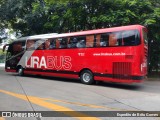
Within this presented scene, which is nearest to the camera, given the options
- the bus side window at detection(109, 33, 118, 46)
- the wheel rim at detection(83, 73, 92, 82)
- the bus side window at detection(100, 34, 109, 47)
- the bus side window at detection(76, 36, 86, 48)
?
Answer: the bus side window at detection(109, 33, 118, 46)

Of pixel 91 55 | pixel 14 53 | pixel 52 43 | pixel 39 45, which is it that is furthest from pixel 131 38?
pixel 14 53

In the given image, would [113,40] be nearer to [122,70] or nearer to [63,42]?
[122,70]

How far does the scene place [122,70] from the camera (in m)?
13.4

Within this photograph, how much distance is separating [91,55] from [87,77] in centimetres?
129

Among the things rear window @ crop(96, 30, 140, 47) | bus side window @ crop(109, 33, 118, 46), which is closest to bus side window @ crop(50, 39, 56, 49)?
rear window @ crop(96, 30, 140, 47)

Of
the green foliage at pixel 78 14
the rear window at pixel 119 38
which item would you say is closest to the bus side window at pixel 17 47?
the green foliage at pixel 78 14

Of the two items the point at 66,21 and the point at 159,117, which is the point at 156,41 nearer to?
the point at 66,21

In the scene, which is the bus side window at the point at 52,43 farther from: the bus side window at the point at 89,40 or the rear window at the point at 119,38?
the rear window at the point at 119,38

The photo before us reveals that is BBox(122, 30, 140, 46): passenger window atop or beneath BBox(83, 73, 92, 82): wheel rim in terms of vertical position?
atop

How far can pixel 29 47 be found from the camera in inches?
740

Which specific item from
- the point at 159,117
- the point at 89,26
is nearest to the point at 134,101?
the point at 159,117

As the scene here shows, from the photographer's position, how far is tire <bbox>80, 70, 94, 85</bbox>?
14.6 metres

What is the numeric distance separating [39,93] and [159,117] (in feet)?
17.3

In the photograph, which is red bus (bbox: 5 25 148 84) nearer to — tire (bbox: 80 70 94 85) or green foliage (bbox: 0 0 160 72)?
tire (bbox: 80 70 94 85)
